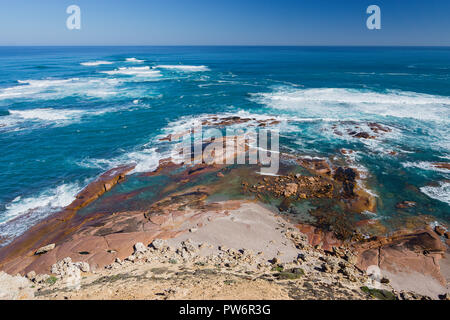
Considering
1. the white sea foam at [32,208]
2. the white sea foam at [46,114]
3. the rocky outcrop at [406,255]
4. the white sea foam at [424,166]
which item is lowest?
the rocky outcrop at [406,255]

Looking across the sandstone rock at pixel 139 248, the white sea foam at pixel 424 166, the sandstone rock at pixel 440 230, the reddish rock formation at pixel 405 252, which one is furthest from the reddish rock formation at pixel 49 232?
the white sea foam at pixel 424 166

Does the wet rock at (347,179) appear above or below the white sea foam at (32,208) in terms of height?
above

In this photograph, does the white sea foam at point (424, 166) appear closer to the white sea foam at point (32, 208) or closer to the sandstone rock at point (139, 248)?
the sandstone rock at point (139, 248)

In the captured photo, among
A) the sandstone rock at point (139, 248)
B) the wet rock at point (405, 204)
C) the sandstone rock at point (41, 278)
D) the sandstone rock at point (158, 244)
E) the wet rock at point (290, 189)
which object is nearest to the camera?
the sandstone rock at point (41, 278)

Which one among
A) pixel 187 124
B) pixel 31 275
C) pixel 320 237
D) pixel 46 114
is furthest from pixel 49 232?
pixel 46 114

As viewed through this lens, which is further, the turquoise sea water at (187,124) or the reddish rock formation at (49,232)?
the turquoise sea water at (187,124)

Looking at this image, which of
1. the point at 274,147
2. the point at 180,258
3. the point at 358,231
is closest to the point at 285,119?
the point at 274,147

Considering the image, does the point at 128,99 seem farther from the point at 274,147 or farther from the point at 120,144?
the point at 274,147

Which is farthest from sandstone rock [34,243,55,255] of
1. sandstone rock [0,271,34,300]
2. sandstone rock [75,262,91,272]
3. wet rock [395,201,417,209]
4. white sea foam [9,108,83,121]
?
white sea foam [9,108,83,121]
